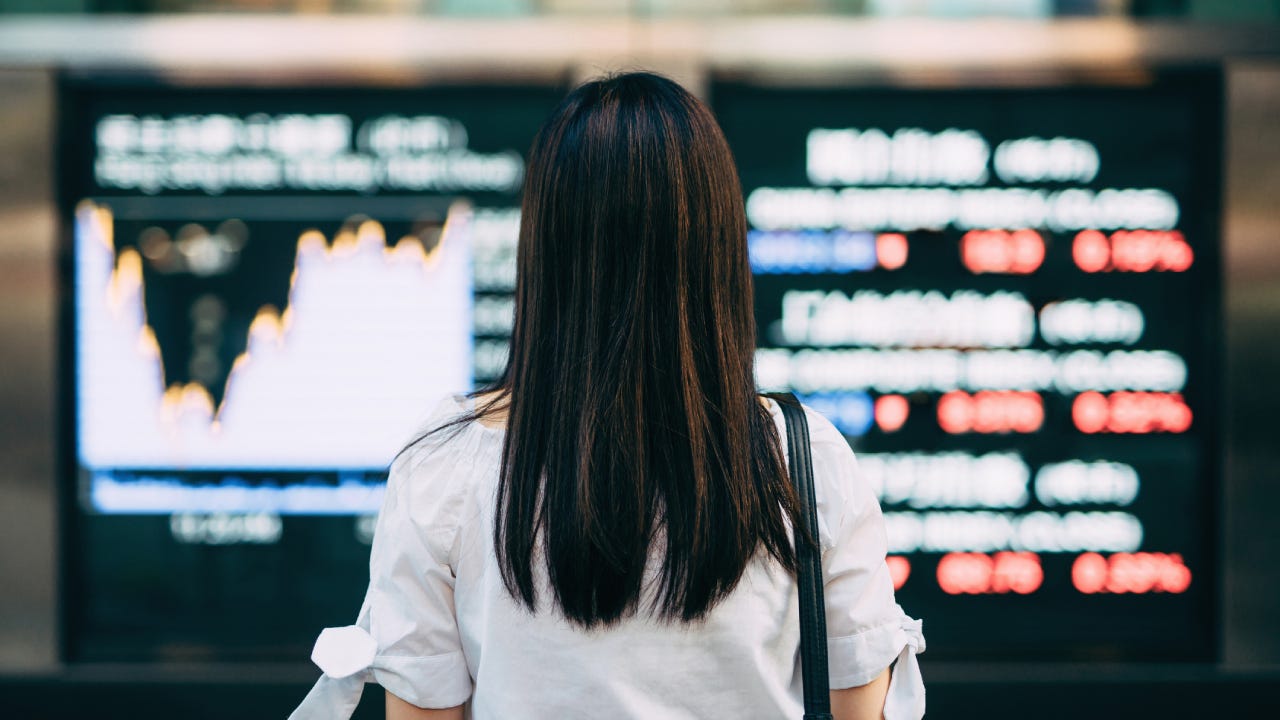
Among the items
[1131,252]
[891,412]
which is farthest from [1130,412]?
[891,412]

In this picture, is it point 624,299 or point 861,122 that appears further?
point 861,122

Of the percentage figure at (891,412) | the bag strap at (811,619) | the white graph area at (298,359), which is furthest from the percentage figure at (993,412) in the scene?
the bag strap at (811,619)

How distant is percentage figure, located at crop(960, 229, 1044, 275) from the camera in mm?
3709

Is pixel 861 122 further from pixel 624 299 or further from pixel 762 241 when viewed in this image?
pixel 624 299

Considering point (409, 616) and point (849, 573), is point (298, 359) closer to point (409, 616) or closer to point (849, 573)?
point (409, 616)

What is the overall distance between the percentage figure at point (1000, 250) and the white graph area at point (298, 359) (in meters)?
1.71

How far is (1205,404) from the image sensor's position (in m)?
3.73

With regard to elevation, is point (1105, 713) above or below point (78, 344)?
below

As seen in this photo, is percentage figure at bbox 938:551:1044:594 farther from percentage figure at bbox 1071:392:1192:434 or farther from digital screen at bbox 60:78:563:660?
digital screen at bbox 60:78:563:660

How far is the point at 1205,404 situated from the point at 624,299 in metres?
3.16

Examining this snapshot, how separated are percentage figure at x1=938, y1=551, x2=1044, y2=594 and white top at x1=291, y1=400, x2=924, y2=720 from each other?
2.47m

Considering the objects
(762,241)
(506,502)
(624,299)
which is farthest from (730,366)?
(762,241)

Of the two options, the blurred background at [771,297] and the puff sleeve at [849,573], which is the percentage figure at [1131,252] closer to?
the blurred background at [771,297]

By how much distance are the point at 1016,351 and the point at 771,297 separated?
0.85 meters
